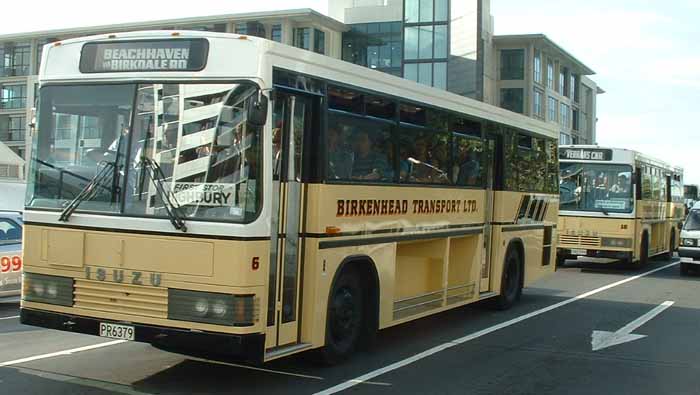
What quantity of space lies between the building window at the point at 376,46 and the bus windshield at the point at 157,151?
1954 inches

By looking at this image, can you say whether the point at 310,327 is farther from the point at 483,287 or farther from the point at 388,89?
the point at 483,287

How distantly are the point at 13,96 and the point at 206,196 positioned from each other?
234 ft

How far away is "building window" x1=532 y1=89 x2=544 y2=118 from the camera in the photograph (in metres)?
69.4

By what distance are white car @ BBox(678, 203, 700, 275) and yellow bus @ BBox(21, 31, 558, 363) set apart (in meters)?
14.2

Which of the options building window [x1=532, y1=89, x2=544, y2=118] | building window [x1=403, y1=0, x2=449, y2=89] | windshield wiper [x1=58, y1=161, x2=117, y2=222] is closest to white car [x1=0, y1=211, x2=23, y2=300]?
windshield wiper [x1=58, y1=161, x2=117, y2=222]

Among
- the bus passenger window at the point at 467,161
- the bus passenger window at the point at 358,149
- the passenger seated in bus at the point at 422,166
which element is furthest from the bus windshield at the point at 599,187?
the bus passenger window at the point at 358,149

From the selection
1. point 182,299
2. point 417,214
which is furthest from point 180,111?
point 417,214

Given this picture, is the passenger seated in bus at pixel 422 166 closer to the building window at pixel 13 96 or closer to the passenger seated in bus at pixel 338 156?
the passenger seated in bus at pixel 338 156

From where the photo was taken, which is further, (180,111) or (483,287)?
(483,287)

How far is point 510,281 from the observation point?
13.5 meters

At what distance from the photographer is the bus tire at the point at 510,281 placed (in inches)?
514

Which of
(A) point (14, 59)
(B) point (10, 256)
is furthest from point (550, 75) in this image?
(B) point (10, 256)

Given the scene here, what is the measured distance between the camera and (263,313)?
22.7 feet

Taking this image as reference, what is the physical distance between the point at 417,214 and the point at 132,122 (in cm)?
408
